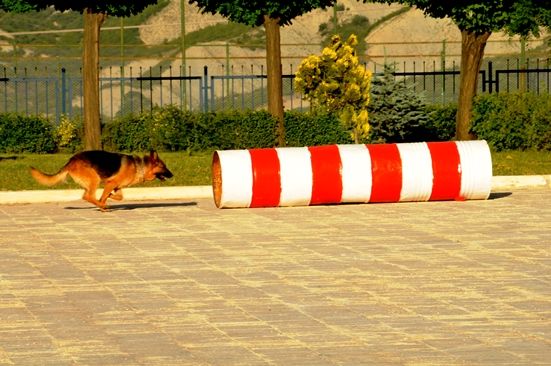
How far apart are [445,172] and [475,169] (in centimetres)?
40

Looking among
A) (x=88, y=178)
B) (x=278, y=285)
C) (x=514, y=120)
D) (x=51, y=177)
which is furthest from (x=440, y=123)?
(x=278, y=285)

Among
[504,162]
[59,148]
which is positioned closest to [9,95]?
[59,148]

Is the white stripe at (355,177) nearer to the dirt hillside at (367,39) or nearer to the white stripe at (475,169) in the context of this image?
the white stripe at (475,169)

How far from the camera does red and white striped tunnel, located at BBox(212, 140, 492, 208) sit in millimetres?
19672

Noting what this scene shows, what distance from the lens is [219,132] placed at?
30688 mm

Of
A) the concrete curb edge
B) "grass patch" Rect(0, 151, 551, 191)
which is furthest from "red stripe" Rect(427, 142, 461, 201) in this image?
"grass patch" Rect(0, 151, 551, 191)

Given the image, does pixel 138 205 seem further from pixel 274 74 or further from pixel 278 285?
pixel 274 74

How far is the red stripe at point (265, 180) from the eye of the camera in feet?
64.5

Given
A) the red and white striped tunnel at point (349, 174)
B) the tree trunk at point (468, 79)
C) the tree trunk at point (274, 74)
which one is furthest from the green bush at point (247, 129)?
the red and white striped tunnel at point (349, 174)

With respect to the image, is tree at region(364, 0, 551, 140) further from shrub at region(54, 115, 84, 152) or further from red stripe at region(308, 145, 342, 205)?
red stripe at region(308, 145, 342, 205)

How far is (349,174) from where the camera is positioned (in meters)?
19.8

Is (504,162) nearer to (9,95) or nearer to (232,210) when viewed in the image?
(232,210)

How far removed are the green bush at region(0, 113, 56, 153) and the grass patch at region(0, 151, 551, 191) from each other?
2.58ft

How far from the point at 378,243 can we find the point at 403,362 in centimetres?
640
